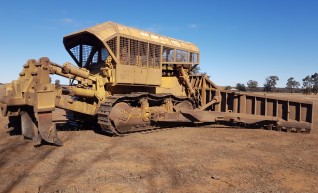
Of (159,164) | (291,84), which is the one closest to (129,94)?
(159,164)

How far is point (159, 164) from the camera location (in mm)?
5996

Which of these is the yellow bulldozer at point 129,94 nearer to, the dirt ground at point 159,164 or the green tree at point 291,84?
the dirt ground at point 159,164

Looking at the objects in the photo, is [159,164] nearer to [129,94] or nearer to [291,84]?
[129,94]

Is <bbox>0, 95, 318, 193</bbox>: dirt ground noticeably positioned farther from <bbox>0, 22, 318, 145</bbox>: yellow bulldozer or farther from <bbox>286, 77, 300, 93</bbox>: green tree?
<bbox>286, 77, 300, 93</bbox>: green tree

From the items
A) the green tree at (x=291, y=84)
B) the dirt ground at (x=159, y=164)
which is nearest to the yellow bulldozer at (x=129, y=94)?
the dirt ground at (x=159, y=164)

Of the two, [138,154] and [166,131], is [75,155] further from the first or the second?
[166,131]

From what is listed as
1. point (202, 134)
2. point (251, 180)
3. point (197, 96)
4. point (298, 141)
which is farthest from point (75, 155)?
point (197, 96)

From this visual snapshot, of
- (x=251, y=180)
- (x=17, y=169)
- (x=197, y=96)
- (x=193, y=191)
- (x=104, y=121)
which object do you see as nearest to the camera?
(x=193, y=191)

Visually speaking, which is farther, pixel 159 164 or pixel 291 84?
pixel 291 84

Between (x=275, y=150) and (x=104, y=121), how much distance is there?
472 cm

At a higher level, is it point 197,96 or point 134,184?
point 197,96

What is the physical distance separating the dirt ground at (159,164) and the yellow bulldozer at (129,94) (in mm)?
762

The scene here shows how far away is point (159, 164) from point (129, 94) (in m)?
3.98

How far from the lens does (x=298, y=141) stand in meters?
8.98
